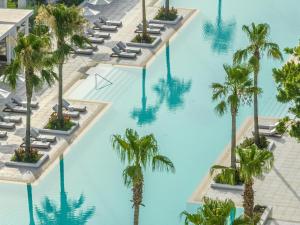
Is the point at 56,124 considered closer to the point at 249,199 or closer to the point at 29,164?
the point at 29,164

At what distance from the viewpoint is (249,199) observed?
5644 cm

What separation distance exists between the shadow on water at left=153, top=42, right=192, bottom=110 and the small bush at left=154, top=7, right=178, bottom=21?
10651 millimetres

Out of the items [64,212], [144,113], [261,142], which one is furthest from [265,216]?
[144,113]

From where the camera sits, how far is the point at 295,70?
6112cm

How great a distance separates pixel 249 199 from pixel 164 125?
16.6m

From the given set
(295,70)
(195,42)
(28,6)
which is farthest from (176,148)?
(28,6)

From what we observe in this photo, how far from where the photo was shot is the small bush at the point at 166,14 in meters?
90.7

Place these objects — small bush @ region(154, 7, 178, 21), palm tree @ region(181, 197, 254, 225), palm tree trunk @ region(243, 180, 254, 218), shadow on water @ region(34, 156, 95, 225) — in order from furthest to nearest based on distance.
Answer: small bush @ region(154, 7, 178, 21) < shadow on water @ region(34, 156, 95, 225) < palm tree trunk @ region(243, 180, 254, 218) < palm tree @ region(181, 197, 254, 225)

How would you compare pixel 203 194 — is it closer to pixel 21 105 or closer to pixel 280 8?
pixel 21 105

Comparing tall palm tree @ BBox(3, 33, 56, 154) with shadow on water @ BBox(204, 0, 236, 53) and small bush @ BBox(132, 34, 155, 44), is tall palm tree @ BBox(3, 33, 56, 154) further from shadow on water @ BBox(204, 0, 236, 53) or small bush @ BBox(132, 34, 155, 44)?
shadow on water @ BBox(204, 0, 236, 53)

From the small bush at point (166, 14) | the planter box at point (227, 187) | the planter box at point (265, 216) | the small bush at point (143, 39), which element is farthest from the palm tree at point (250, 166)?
the small bush at point (166, 14)

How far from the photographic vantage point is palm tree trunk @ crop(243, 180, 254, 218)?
185 feet

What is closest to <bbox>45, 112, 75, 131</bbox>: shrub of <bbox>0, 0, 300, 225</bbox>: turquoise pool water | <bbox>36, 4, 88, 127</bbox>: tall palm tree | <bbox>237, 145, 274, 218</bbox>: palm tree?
<bbox>0, 0, 300, 225</bbox>: turquoise pool water

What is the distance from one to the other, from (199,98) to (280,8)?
769 inches
